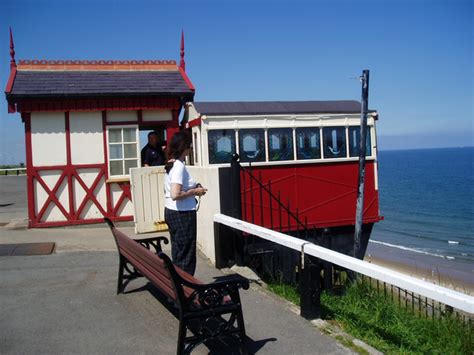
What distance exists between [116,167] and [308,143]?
15.0 ft

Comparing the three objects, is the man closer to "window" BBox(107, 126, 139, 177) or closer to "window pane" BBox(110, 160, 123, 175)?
"window" BBox(107, 126, 139, 177)

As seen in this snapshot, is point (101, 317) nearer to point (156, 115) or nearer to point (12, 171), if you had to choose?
point (156, 115)

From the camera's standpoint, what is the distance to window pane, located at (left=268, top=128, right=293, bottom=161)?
11812 mm

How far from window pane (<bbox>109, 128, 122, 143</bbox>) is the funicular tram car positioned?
1641 millimetres

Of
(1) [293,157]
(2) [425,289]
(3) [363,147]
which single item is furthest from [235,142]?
(2) [425,289]

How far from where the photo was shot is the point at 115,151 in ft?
40.1

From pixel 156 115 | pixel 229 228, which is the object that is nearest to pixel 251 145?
pixel 156 115

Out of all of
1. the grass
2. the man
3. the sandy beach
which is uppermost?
the man

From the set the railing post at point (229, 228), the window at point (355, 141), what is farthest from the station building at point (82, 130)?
the railing post at point (229, 228)

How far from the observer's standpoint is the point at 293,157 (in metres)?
12.0

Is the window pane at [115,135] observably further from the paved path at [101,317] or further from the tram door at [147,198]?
the paved path at [101,317]

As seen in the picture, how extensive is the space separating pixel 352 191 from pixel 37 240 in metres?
7.29

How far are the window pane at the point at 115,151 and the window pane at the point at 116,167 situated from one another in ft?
0.40

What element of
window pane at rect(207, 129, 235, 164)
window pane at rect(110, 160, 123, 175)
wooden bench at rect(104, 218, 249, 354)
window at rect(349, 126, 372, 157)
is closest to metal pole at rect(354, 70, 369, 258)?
window at rect(349, 126, 372, 157)
